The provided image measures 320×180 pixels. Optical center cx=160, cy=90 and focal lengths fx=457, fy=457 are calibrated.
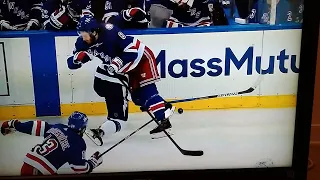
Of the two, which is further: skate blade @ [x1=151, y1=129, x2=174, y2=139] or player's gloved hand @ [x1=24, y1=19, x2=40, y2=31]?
skate blade @ [x1=151, y1=129, x2=174, y2=139]

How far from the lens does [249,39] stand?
46.8 inches

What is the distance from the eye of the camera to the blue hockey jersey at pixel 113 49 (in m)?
1.16

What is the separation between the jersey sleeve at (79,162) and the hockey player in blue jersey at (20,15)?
0.35m

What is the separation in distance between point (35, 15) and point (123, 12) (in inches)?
8.6

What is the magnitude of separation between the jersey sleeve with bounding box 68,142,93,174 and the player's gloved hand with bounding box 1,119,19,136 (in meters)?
0.17

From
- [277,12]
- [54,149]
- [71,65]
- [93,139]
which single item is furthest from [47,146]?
[277,12]

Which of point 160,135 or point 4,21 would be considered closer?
point 4,21

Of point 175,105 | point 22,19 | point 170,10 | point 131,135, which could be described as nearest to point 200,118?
point 175,105

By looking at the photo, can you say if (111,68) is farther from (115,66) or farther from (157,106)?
(157,106)

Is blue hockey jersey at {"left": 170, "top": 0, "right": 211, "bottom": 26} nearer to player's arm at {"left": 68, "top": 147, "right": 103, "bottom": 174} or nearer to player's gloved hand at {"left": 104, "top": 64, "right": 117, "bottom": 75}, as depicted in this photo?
player's gloved hand at {"left": 104, "top": 64, "right": 117, "bottom": 75}

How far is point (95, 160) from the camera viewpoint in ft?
4.13

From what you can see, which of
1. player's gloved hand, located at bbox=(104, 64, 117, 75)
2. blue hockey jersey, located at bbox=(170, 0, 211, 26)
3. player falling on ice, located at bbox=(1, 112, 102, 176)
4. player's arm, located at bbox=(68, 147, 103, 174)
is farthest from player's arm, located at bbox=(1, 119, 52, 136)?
blue hockey jersey, located at bbox=(170, 0, 211, 26)

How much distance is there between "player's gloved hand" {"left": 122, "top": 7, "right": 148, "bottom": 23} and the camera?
114 centimetres

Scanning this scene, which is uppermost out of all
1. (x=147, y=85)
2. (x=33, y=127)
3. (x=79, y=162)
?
(x=147, y=85)
